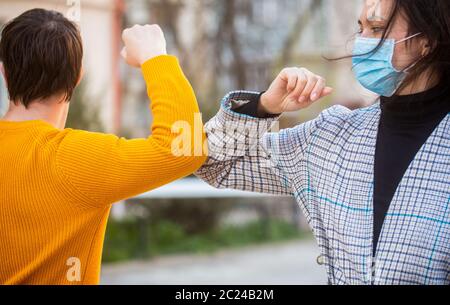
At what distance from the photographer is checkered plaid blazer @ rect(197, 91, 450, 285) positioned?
2.03 m

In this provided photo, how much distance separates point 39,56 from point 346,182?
877 millimetres

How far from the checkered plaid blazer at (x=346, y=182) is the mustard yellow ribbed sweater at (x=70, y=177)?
0.92 ft

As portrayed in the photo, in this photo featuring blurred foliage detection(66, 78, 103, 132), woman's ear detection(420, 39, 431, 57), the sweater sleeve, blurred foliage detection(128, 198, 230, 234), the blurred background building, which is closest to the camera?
the sweater sleeve

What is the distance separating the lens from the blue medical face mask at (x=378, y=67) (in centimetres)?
221

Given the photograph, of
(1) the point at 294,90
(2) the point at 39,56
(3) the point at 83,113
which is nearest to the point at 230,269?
(3) the point at 83,113

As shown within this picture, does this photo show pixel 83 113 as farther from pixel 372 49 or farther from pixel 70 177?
pixel 70 177

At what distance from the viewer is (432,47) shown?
2178mm

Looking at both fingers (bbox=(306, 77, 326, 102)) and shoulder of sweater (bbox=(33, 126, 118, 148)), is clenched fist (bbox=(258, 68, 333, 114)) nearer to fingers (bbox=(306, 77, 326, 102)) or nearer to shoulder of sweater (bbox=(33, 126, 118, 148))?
fingers (bbox=(306, 77, 326, 102))

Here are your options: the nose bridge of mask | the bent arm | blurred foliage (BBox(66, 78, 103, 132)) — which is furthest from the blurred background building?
the nose bridge of mask

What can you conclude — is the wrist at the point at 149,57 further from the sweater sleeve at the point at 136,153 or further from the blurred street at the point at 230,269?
the blurred street at the point at 230,269

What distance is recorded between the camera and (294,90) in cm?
211

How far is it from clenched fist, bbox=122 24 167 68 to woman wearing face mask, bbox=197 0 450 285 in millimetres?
304
